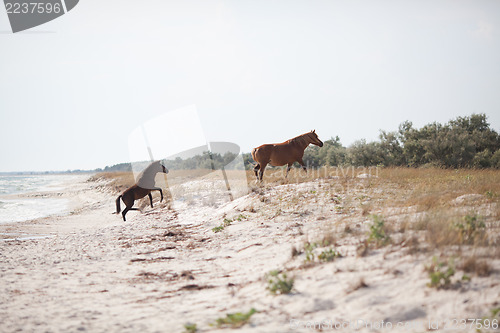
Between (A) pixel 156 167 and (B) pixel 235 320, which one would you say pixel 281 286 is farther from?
(A) pixel 156 167

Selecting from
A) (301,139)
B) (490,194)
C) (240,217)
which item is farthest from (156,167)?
(490,194)

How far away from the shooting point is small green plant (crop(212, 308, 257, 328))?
13.0 ft

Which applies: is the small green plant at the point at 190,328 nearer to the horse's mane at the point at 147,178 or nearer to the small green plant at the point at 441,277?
the small green plant at the point at 441,277

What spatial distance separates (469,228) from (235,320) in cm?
397

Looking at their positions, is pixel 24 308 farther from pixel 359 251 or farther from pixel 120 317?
pixel 359 251

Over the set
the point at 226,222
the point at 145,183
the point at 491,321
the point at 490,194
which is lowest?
the point at 490,194

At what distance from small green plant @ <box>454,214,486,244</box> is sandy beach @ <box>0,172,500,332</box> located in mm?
346

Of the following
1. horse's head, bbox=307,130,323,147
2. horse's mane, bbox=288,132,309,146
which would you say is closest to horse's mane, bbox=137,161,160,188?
horse's mane, bbox=288,132,309,146

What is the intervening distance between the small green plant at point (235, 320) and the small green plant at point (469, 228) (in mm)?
3440

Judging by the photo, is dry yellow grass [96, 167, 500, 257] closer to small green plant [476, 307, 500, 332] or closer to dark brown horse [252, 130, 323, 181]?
dark brown horse [252, 130, 323, 181]

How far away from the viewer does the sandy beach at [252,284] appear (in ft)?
13.0

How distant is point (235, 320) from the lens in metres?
3.96

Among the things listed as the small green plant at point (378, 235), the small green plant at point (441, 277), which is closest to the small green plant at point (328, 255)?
the small green plant at point (378, 235)

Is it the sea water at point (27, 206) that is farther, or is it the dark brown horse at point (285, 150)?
the sea water at point (27, 206)
